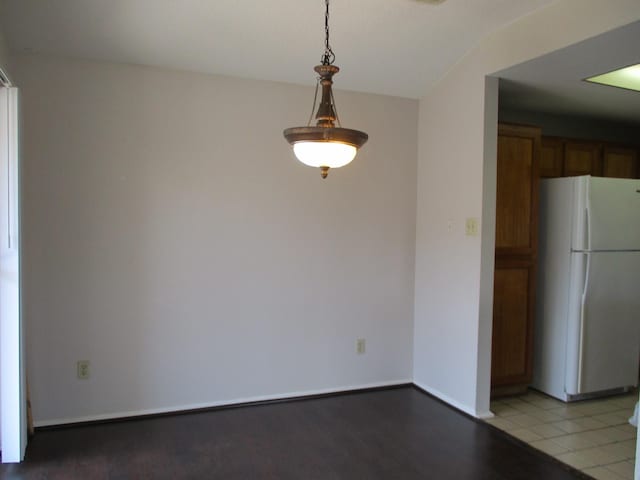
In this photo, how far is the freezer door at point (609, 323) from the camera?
352 cm

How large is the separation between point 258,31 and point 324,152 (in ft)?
4.58

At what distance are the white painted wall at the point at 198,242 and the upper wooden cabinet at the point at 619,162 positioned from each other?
1.79 meters

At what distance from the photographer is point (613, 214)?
3561mm

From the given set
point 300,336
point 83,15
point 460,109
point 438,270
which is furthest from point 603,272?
point 83,15

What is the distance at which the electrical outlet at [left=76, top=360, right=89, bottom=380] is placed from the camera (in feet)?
9.95

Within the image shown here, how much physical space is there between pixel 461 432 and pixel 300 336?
4.10 ft

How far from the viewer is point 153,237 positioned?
316cm

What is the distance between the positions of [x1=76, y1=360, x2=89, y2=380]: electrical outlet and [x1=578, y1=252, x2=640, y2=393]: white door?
335 centimetres

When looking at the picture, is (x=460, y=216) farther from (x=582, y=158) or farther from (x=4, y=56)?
(x=4, y=56)

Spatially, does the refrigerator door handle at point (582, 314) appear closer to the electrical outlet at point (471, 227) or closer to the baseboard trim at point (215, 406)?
the electrical outlet at point (471, 227)

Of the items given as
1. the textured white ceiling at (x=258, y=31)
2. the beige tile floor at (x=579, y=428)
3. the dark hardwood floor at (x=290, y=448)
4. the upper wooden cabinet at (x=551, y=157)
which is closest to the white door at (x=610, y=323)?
the beige tile floor at (x=579, y=428)

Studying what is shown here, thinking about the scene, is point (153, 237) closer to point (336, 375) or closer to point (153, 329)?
point (153, 329)

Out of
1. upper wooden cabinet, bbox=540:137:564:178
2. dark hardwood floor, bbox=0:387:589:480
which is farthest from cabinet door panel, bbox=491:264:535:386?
upper wooden cabinet, bbox=540:137:564:178

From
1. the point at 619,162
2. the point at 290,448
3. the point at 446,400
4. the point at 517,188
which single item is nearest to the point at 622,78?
the point at 517,188
